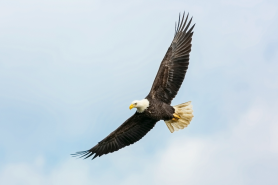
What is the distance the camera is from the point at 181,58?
52.1 feet

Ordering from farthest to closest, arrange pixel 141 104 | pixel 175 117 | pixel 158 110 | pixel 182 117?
pixel 182 117
pixel 175 117
pixel 158 110
pixel 141 104

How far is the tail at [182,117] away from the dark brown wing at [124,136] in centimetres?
57

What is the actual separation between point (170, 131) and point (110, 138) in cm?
188

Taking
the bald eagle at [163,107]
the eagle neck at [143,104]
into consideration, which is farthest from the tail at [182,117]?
the eagle neck at [143,104]

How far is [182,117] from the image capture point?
53.6 feet

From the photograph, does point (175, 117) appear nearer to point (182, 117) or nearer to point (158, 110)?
point (182, 117)

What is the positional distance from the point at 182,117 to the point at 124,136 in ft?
6.23

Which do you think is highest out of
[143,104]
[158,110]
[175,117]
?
[143,104]

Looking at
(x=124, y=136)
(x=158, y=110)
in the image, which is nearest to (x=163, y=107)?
(x=158, y=110)

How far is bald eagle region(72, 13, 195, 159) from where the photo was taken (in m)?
15.6

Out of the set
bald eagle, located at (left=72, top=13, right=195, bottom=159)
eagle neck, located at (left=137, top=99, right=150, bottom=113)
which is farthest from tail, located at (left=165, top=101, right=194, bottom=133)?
eagle neck, located at (left=137, top=99, right=150, bottom=113)

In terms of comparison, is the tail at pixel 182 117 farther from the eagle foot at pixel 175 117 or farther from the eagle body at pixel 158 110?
the eagle body at pixel 158 110

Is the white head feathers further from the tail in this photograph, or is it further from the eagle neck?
the tail

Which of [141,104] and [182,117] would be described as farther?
[182,117]
